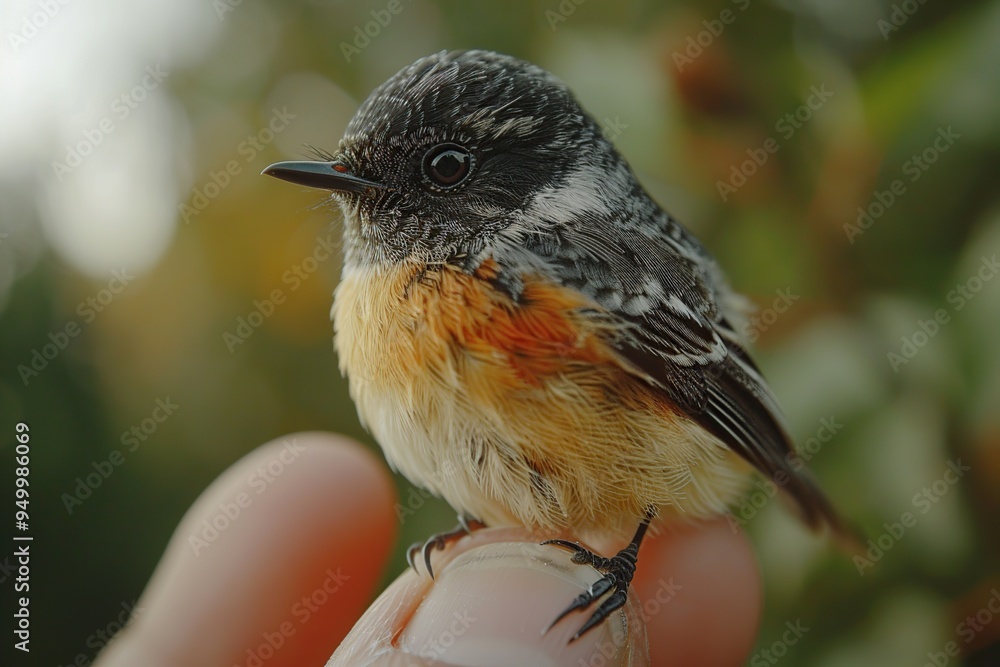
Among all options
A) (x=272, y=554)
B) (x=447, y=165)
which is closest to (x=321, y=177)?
(x=447, y=165)

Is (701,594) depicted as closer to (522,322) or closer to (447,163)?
(522,322)

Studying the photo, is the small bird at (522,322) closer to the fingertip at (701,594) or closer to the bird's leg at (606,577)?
the bird's leg at (606,577)

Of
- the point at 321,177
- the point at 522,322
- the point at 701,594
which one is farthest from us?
the point at 701,594

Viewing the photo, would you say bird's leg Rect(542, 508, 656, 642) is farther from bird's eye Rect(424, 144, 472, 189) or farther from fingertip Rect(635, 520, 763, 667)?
bird's eye Rect(424, 144, 472, 189)

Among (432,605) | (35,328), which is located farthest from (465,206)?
(35,328)

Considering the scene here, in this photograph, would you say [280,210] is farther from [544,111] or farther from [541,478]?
[541,478]

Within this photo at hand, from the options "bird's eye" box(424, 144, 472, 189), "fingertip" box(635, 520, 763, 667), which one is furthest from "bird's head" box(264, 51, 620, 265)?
"fingertip" box(635, 520, 763, 667)
